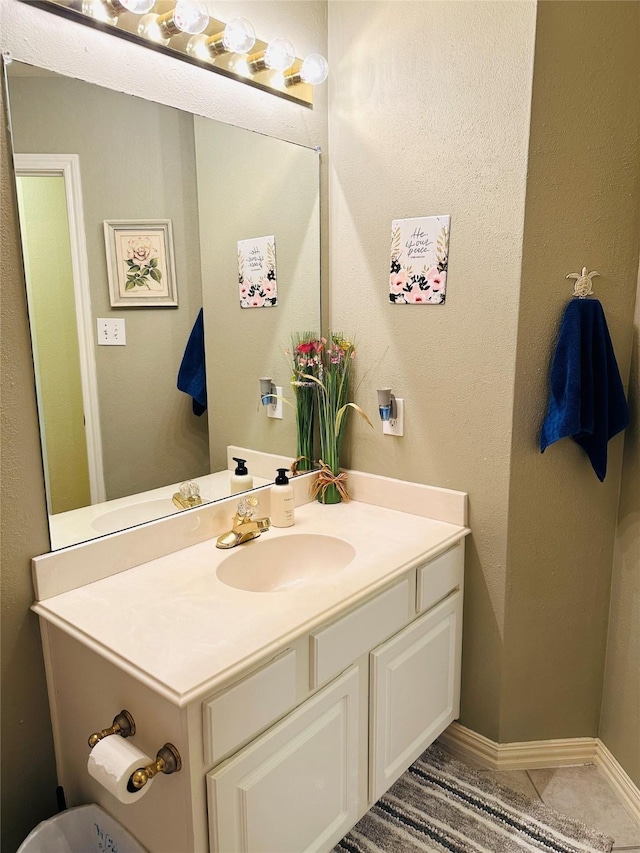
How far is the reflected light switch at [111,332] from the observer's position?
4.88 ft

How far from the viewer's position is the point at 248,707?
117cm

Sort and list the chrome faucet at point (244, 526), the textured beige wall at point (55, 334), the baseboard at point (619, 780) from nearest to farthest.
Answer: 1. the textured beige wall at point (55, 334)
2. the chrome faucet at point (244, 526)
3. the baseboard at point (619, 780)

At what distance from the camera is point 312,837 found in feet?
4.53

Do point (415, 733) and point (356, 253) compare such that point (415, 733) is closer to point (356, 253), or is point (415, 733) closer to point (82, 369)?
point (82, 369)

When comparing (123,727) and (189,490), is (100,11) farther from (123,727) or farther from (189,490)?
(123,727)

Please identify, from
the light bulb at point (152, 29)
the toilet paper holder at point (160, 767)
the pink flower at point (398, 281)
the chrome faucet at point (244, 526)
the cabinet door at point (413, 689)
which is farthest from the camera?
the pink flower at point (398, 281)

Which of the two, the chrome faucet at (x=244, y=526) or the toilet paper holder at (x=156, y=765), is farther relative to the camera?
the chrome faucet at (x=244, y=526)

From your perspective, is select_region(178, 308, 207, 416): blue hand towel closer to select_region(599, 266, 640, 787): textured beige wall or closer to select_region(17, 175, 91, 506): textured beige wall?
select_region(17, 175, 91, 506): textured beige wall

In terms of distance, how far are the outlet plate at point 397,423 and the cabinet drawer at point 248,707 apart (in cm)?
89

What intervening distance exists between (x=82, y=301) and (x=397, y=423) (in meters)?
1.01

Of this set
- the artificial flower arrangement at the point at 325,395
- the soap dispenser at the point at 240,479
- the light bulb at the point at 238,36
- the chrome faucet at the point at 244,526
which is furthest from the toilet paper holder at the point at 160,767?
the light bulb at the point at 238,36

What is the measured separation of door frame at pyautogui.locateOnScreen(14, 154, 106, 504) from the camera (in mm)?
1375

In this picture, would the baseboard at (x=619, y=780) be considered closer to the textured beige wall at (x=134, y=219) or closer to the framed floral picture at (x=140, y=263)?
the textured beige wall at (x=134, y=219)

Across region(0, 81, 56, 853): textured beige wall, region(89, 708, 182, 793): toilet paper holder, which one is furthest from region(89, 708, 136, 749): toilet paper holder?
region(0, 81, 56, 853): textured beige wall
